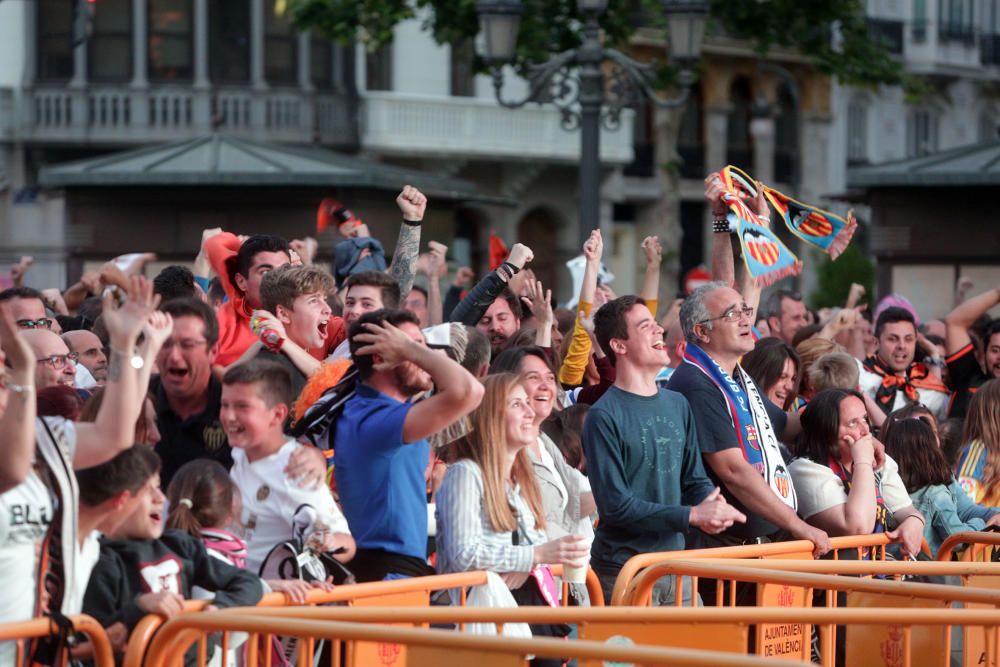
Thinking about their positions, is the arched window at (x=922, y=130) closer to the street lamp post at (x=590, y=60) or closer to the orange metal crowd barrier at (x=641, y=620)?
the street lamp post at (x=590, y=60)

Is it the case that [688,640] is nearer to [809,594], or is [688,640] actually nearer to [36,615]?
[809,594]

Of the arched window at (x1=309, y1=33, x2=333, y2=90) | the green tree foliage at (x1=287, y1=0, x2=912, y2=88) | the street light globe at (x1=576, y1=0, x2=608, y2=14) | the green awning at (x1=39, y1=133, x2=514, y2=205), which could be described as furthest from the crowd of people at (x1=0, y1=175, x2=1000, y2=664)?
the arched window at (x1=309, y1=33, x2=333, y2=90)

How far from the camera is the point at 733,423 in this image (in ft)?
24.7

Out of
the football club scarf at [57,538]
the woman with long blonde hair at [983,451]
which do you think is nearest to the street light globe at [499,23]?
the woman with long blonde hair at [983,451]

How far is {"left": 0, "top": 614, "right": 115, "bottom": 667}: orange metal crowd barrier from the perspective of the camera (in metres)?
4.72

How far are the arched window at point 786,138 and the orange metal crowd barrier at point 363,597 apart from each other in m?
37.7

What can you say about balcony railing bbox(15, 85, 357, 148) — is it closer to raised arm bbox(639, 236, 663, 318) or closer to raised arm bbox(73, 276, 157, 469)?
raised arm bbox(639, 236, 663, 318)

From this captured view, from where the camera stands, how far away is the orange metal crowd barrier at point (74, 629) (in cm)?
472

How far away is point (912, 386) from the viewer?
36.0 feet

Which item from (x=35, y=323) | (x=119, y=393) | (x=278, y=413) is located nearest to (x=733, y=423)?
(x=278, y=413)

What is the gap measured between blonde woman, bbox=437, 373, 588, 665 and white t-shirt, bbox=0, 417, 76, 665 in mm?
1600

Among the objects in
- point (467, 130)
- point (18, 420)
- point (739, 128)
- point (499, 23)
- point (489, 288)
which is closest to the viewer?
point (18, 420)

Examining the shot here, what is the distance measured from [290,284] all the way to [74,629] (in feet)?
8.29

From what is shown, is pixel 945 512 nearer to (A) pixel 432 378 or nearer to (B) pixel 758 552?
(B) pixel 758 552
